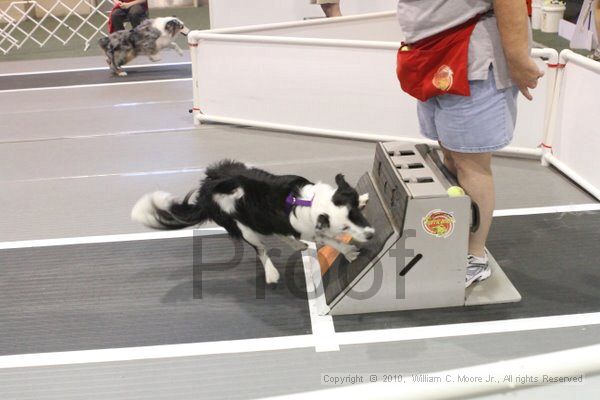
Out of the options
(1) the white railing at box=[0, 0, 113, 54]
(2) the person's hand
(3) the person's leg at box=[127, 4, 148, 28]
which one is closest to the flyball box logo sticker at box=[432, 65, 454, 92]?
(2) the person's hand

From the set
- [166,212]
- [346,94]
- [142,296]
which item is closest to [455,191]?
[166,212]

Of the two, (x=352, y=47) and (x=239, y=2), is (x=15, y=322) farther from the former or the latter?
(x=239, y=2)

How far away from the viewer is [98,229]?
297 centimetres

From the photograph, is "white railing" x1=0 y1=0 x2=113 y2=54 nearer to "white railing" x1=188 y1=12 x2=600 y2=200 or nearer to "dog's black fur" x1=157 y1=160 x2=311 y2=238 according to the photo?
"white railing" x1=188 y1=12 x2=600 y2=200

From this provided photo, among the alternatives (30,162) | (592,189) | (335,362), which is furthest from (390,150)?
(30,162)

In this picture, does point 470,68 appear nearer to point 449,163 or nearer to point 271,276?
point 449,163

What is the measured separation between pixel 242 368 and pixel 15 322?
92cm

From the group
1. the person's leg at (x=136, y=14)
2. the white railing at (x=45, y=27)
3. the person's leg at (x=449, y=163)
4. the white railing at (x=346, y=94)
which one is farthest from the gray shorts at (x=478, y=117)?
the white railing at (x=45, y=27)

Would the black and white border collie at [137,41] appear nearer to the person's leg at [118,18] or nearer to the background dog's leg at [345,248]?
the person's leg at [118,18]

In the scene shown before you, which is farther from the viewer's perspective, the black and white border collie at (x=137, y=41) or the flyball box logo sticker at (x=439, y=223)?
the black and white border collie at (x=137, y=41)

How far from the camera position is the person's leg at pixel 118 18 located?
6.71 meters

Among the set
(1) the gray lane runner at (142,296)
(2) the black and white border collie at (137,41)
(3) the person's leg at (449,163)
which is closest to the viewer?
(1) the gray lane runner at (142,296)

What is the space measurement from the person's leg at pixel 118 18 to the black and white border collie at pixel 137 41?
702 mm

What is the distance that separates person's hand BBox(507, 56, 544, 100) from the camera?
74.4 inches
